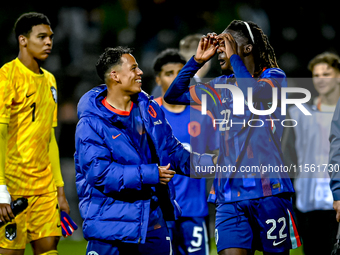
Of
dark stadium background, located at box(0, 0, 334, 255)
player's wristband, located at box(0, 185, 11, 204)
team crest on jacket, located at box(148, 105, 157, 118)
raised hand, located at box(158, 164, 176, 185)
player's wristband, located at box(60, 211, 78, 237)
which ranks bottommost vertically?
player's wristband, located at box(60, 211, 78, 237)

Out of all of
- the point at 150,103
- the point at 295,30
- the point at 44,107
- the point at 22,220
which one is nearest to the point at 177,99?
the point at 150,103

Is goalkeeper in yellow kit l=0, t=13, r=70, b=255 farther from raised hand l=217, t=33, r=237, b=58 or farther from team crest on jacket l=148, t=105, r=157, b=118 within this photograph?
raised hand l=217, t=33, r=237, b=58

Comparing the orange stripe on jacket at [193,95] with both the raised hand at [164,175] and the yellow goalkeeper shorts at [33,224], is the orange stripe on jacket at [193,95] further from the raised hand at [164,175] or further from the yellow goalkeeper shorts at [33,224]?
the yellow goalkeeper shorts at [33,224]

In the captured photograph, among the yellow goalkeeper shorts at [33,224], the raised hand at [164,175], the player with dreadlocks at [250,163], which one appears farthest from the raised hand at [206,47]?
the yellow goalkeeper shorts at [33,224]

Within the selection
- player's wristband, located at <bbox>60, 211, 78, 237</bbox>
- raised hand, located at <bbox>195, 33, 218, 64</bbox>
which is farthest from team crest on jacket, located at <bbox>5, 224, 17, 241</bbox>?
raised hand, located at <bbox>195, 33, 218, 64</bbox>

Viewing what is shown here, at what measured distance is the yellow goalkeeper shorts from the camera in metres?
4.15

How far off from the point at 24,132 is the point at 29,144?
109mm

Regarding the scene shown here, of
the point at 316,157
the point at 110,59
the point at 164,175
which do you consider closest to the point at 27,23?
the point at 110,59

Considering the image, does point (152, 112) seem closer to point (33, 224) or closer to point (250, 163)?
point (250, 163)

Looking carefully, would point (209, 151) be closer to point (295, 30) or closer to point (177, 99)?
point (177, 99)

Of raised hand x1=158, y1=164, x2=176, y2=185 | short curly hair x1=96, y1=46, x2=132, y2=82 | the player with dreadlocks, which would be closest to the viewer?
raised hand x1=158, y1=164, x2=176, y2=185

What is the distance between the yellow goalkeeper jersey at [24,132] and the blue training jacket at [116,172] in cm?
78

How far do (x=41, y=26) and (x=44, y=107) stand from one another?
71cm

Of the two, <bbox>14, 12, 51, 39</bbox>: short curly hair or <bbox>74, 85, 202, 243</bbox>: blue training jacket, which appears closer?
<bbox>74, 85, 202, 243</bbox>: blue training jacket
